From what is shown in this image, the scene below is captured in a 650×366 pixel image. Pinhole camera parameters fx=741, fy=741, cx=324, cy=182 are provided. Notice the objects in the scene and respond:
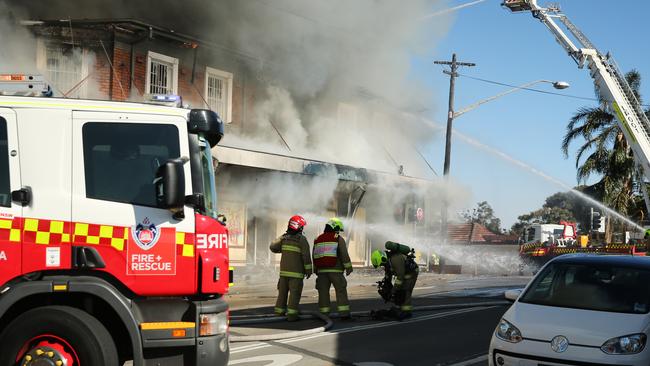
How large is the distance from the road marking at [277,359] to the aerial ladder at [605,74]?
15.2 metres

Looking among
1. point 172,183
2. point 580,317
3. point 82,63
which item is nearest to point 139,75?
point 82,63

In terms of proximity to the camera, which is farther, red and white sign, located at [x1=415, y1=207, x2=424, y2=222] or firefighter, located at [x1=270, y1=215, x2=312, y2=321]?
red and white sign, located at [x1=415, y1=207, x2=424, y2=222]

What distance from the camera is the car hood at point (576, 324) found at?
18.1 ft

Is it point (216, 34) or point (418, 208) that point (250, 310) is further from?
point (418, 208)

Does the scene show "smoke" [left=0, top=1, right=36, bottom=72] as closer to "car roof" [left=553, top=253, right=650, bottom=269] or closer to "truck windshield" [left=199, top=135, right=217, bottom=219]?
"truck windshield" [left=199, top=135, right=217, bottom=219]

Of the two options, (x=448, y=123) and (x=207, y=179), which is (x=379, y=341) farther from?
(x=448, y=123)

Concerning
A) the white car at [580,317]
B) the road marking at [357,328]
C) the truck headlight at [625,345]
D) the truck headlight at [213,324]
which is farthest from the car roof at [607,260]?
the truck headlight at [213,324]

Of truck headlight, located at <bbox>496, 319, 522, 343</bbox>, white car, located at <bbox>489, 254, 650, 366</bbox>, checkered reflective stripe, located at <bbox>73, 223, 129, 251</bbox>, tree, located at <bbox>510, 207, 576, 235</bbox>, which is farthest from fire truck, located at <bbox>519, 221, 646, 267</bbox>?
tree, located at <bbox>510, 207, 576, 235</bbox>

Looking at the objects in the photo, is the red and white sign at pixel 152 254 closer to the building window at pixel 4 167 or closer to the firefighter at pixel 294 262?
the building window at pixel 4 167

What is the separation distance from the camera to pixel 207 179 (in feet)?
17.6

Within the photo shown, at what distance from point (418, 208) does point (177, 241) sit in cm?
2006

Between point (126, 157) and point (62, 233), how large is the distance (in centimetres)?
65

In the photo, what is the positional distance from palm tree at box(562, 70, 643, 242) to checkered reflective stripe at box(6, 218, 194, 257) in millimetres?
26963

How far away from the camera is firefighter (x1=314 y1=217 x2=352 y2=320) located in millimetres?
10039
